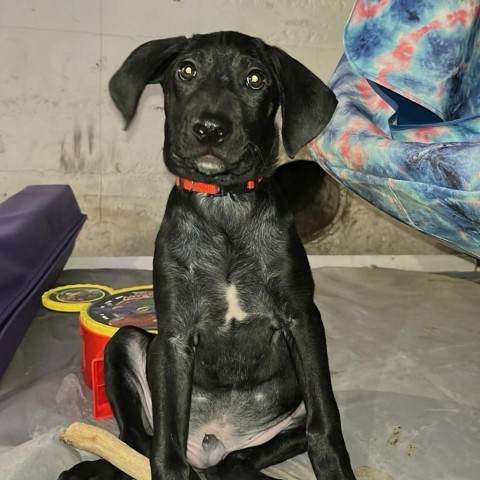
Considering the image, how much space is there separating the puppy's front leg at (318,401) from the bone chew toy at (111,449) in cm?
44

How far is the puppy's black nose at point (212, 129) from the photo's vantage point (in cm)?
164

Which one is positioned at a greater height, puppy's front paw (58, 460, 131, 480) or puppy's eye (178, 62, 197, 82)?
puppy's eye (178, 62, 197, 82)

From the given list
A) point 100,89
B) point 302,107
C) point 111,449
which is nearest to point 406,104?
point 302,107

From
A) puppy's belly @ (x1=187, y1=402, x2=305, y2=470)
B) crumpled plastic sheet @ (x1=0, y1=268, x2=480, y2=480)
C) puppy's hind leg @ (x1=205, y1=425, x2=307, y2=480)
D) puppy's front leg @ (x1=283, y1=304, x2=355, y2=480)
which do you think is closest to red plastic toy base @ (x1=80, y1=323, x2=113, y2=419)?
crumpled plastic sheet @ (x1=0, y1=268, x2=480, y2=480)

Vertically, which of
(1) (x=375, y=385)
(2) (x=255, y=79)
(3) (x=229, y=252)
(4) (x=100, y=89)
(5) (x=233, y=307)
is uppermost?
(2) (x=255, y=79)

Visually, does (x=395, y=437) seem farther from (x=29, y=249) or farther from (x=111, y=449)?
(x=29, y=249)

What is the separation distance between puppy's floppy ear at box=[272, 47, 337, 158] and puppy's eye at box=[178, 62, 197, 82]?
24 centimetres

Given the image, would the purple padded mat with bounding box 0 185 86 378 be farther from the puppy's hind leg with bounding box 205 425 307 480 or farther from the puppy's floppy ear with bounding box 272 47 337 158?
the puppy's floppy ear with bounding box 272 47 337 158

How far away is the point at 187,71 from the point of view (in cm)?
181

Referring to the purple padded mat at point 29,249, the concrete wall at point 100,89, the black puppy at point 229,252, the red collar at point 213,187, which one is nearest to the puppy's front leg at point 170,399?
the black puppy at point 229,252

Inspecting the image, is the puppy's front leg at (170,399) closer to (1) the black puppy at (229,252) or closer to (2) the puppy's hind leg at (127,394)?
(1) the black puppy at (229,252)

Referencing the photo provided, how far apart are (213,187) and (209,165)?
11cm

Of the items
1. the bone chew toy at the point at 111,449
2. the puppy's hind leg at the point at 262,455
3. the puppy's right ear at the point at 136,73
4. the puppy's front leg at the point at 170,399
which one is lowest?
the puppy's hind leg at the point at 262,455

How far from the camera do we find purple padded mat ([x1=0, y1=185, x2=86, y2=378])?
2.54 m
